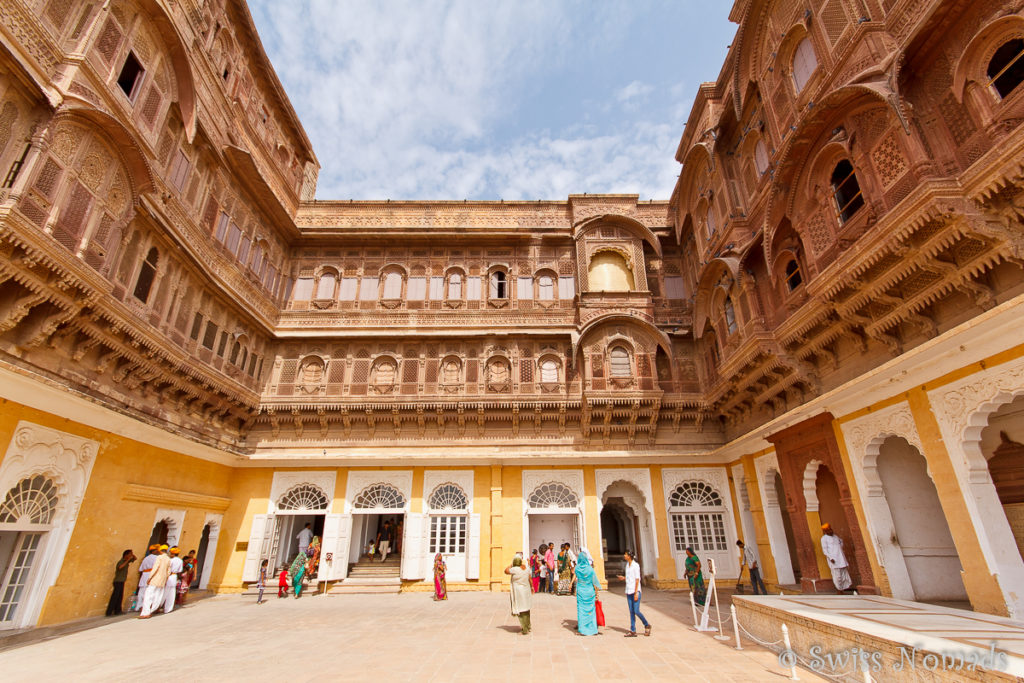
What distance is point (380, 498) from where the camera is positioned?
1406 cm

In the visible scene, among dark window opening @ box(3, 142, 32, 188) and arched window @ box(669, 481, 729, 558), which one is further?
arched window @ box(669, 481, 729, 558)

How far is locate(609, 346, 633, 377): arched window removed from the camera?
14344mm

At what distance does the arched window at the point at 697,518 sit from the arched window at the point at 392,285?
A: 10.9 m

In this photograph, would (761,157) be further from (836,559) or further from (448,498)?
(448,498)

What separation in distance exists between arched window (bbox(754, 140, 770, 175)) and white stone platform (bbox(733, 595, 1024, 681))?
8.97 metres

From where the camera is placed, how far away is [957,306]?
22.2ft

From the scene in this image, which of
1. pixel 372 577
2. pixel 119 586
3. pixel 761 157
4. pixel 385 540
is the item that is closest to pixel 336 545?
pixel 372 577

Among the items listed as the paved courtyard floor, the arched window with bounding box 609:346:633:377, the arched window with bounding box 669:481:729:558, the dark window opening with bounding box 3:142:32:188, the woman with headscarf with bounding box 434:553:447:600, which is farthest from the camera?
the arched window with bounding box 609:346:633:377

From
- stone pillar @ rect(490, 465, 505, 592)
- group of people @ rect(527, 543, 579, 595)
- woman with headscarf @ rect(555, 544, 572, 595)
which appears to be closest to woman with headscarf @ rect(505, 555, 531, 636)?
group of people @ rect(527, 543, 579, 595)

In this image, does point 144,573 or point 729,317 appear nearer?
point 144,573

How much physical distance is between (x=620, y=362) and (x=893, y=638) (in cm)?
1030

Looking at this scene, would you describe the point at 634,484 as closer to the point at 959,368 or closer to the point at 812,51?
the point at 959,368

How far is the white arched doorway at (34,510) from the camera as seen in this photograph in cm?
784

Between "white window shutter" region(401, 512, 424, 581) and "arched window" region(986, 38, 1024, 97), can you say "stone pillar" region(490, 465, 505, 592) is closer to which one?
"white window shutter" region(401, 512, 424, 581)
